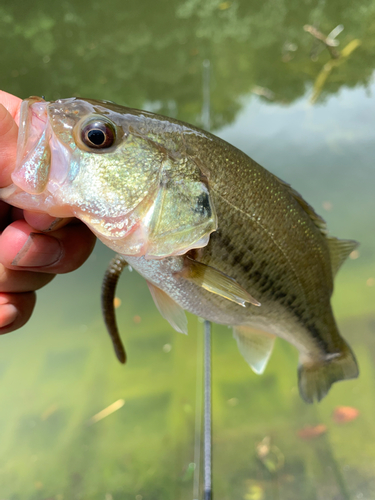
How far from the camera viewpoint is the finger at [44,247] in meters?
0.56

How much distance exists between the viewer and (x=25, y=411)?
1.48 meters

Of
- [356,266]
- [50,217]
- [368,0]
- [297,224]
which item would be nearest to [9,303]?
[50,217]

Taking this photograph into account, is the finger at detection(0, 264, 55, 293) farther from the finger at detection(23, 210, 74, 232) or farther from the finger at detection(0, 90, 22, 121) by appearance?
the finger at detection(0, 90, 22, 121)

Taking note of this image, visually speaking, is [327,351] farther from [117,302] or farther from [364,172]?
[364,172]

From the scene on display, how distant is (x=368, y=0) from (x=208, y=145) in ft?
9.96

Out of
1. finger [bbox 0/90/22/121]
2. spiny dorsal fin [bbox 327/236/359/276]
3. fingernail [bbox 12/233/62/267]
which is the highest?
spiny dorsal fin [bbox 327/236/359/276]

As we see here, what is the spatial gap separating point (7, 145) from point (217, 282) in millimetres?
420

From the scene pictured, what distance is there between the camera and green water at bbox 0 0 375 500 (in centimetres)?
140

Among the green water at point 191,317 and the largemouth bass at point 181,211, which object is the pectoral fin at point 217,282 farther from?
the green water at point 191,317

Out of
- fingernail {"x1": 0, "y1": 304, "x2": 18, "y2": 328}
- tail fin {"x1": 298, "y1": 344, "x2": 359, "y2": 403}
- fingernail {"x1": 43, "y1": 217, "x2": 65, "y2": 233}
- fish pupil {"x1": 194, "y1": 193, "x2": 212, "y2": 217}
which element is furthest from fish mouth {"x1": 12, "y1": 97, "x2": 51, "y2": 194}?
tail fin {"x1": 298, "y1": 344, "x2": 359, "y2": 403}

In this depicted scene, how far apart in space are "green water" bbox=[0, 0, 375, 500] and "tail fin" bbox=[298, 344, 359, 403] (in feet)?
2.32

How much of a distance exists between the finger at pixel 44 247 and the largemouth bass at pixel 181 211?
10 cm

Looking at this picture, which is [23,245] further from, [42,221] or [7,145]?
[7,145]

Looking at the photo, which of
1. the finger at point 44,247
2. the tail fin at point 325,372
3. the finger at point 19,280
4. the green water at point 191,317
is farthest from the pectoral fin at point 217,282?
the green water at point 191,317
